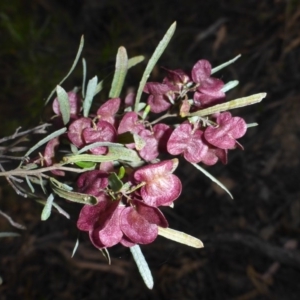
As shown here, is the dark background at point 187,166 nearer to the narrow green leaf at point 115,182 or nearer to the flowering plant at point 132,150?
the flowering plant at point 132,150

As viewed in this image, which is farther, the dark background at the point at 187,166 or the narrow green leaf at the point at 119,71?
the dark background at the point at 187,166

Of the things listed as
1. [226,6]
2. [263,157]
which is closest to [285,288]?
[263,157]

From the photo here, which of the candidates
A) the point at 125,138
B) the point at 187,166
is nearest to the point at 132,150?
the point at 125,138

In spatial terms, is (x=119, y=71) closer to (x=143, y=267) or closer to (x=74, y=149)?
(x=74, y=149)

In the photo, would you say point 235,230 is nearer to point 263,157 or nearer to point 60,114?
point 263,157

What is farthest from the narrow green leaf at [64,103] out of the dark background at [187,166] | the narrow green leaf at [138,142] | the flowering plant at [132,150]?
the dark background at [187,166]

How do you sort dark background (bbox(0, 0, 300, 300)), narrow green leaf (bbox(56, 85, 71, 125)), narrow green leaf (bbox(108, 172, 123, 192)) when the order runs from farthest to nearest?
dark background (bbox(0, 0, 300, 300)) → narrow green leaf (bbox(56, 85, 71, 125)) → narrow green leaf (bbox(108, 172, 123, 192))

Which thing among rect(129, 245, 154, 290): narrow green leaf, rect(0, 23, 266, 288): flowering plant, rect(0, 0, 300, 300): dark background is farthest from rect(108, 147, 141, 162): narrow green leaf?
rect(0, 0, 300, 300): dark background

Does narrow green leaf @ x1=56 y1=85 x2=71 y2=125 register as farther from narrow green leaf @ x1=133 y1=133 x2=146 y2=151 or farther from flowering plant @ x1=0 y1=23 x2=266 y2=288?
narrow green leaf @ x1=133 y1=133 x2=146 y2=151
